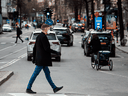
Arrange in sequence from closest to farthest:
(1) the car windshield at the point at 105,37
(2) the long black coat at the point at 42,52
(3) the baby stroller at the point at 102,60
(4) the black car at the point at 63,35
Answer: (2) the long black coat at the point at 42,52 → (3) the baby stroller at the point at 102,60 → (1) the car windshield at the point at 105,37 → (4) the black car at the point at 63,35

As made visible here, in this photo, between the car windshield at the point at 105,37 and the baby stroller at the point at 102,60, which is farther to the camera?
the car windshield at the point at 105,37

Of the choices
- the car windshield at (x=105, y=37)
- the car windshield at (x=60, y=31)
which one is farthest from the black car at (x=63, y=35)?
the car windshield at (x=105, y=37)

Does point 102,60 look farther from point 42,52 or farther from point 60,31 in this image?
point 60,31

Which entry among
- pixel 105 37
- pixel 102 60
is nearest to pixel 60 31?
pixel 105 37

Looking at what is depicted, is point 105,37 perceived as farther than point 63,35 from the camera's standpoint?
No

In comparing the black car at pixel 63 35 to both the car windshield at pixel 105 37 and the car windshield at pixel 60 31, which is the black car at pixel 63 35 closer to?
the car windshield at pixel 60 31

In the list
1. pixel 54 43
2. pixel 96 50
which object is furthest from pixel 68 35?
pixel 96 50

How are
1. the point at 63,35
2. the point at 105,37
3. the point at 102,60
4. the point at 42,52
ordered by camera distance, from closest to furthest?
1. the point at 42,52
2. the point at 102,60
3. the point at 105,37
4. the point at 63,35

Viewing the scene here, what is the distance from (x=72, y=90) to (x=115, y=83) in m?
2.00

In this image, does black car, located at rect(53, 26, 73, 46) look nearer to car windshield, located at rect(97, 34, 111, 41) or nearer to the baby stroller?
car windshield, located at rect(97, 34, 111, 41)

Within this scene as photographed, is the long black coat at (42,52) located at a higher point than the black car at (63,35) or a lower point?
higher

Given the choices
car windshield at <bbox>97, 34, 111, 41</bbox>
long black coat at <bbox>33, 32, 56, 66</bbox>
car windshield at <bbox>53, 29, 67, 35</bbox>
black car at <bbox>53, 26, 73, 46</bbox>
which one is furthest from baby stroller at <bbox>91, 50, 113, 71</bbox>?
car windshield at <bbox>53, 29, 67, 35</bbox>

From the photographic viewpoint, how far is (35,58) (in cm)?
927

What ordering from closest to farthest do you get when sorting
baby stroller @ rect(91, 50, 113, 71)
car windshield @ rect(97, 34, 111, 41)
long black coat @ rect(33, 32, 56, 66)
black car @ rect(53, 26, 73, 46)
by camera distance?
long black coat @ rect(33, 32, 56, 66) → baby stroller @ rect(91, 50, 113, 71) → car windshield @ rect(97, 34, 111, 41) → black car @ rect(53, 26, 73, 46)
